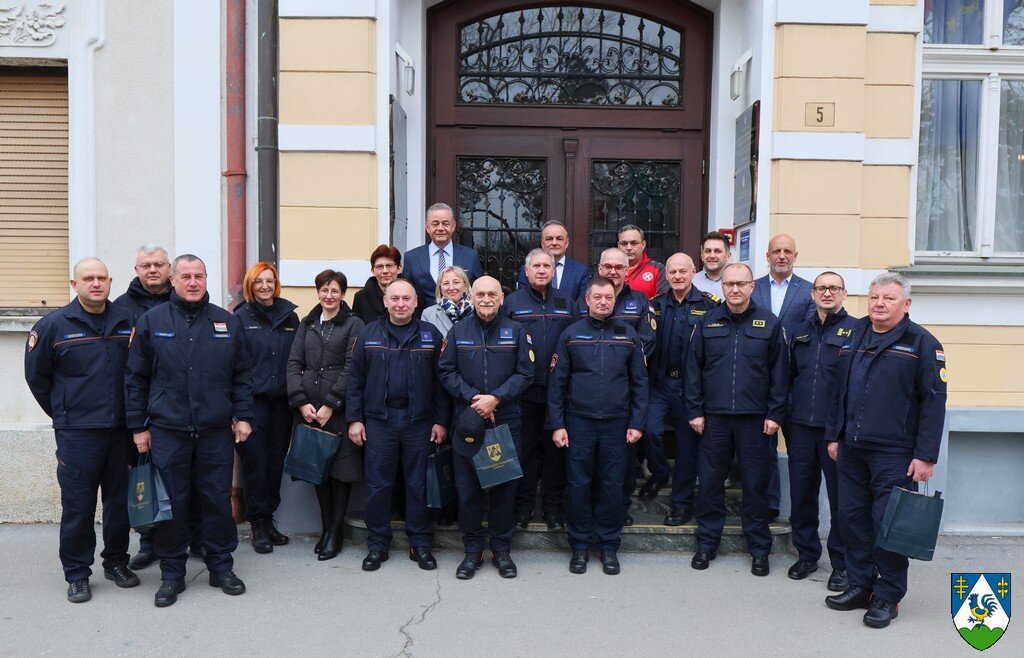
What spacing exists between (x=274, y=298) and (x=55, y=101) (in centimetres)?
264

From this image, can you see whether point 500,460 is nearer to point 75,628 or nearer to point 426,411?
point 426,411

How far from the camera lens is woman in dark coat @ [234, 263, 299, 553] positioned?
5.27 m

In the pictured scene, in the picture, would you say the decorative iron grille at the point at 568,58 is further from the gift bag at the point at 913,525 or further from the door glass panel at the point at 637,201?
the gift bag at the point at 913,525

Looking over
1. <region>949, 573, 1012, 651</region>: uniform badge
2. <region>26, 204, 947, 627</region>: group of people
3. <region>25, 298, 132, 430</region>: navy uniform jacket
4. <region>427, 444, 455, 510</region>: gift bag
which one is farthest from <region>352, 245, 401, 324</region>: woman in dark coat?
<region>949, 573, 1012, 651</region>: uniform badge

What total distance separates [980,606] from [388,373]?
357 cm

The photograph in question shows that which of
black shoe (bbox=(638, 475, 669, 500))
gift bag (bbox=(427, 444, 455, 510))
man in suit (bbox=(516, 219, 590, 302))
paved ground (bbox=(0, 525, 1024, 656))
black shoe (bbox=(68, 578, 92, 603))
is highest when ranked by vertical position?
man in suit (bbox=(516, 219, 590, 302))

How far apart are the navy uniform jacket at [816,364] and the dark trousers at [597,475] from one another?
1.07m

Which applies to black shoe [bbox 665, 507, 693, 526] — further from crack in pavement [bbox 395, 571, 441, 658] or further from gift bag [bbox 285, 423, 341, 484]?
gift bag [bbox 285, 423, 341, 484]

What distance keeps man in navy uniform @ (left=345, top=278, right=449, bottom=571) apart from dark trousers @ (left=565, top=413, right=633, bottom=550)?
2.73ft

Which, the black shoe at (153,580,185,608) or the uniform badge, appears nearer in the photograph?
the uniform badge

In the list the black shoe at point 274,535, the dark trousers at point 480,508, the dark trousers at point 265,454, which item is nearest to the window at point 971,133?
the dark trousers at point 480,508

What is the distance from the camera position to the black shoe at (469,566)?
16.1 feet

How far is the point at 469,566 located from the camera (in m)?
4.93

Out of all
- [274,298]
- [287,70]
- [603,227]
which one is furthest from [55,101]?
[603,227]
